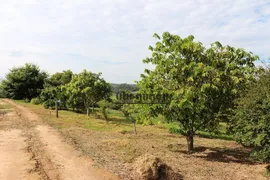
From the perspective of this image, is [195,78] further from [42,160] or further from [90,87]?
[90,87]

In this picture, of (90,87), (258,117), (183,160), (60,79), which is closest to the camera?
(258,117)

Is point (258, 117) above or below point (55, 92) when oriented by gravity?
below

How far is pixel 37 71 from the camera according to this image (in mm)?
49688

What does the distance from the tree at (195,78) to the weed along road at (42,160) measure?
468 centimetres

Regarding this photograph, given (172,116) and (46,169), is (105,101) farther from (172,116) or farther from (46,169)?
(46,169)

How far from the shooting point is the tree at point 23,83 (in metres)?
47.9

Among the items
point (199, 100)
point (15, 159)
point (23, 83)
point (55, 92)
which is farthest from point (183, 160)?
point (23, 83)

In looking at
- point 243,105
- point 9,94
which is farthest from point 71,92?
point 243,105

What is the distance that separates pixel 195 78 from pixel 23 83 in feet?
140

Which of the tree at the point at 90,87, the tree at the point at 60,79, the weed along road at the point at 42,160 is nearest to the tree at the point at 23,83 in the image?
the tree at the point at 60,79

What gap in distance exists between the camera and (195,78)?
12883mm

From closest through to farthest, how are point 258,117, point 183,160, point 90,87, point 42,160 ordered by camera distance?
point 258,117 → point 42,160 → point 183,160 → point 90,87

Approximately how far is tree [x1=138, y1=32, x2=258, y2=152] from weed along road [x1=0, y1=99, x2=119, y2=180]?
4.68 meters

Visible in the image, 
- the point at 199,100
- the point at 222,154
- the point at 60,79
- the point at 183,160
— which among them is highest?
the point at 60,79
